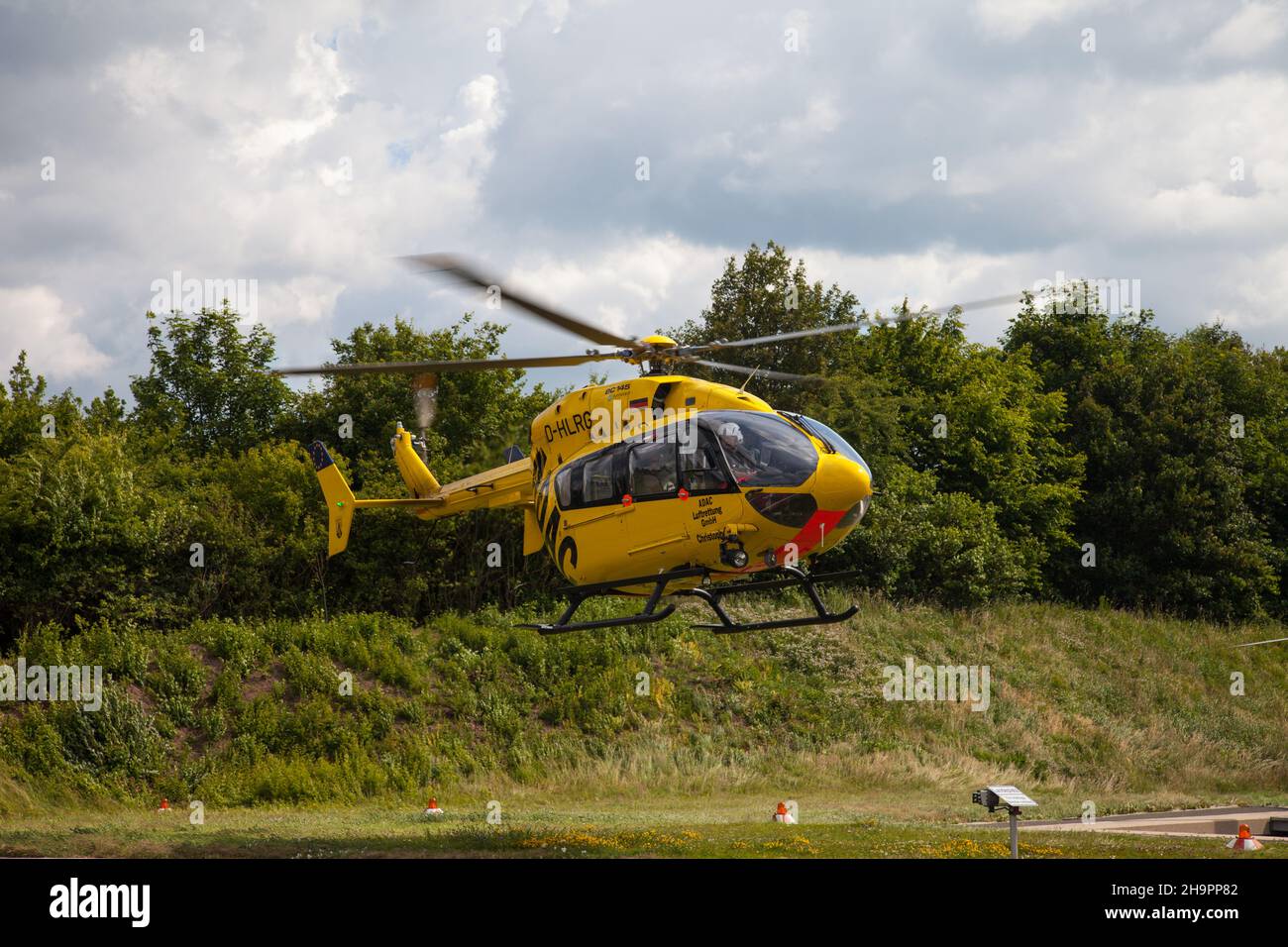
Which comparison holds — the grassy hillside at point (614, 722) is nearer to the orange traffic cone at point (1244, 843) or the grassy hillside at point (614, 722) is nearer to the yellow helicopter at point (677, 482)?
the orange traffic cone at point (1244, 843)

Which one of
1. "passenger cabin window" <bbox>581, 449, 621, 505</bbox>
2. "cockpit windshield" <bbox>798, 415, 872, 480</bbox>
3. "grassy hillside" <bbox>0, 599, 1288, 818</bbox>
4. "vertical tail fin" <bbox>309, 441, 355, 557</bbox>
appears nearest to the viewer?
"cockpit windshield" <bbox>798, 415, 872, 480</bbox>

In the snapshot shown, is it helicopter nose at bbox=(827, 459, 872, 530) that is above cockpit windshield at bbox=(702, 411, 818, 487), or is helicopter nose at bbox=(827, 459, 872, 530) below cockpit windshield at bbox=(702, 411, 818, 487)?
below

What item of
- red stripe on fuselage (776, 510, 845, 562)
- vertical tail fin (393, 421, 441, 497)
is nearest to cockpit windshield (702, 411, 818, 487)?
red stripe on fuselage (776, 510, 845, 562)

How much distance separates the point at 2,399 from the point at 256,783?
15.6 metres

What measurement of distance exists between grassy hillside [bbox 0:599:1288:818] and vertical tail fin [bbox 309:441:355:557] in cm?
650

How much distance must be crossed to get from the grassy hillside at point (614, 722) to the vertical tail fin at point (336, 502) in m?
6.50

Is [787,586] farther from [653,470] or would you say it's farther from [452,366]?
[452,366]

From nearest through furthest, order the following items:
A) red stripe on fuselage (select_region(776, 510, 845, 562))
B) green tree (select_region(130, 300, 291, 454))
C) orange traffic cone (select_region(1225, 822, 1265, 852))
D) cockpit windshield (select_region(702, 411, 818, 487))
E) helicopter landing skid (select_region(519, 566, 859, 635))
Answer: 1. cockpit windshield (select_region(702, 411, 818, 487))
2. red stripe on fuselage (select_region(776, 510, 845, 562))
3. helicopter landing skid (select_region(519, 566, 859, 635))
4. orange traffic cone (select_region(1225, 822, 1265, 852))
5. green tree (select_region(130, 300, 291, 454))

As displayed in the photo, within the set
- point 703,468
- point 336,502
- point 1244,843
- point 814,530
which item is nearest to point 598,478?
point 703,468

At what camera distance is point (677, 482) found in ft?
58.1

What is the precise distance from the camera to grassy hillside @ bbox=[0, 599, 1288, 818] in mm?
29094

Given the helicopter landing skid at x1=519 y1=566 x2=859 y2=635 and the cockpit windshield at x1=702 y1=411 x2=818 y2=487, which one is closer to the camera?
the cockpit windshield at x1=702 y1=411 x2=818 y2=487

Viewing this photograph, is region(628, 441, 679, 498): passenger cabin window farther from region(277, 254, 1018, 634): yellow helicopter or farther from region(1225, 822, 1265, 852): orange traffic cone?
region(1225, 822, 1265, 852): orange traffic cone

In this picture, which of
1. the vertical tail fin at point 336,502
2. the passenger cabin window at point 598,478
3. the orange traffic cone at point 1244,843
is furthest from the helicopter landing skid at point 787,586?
the vertical tail fin at point 336,502
